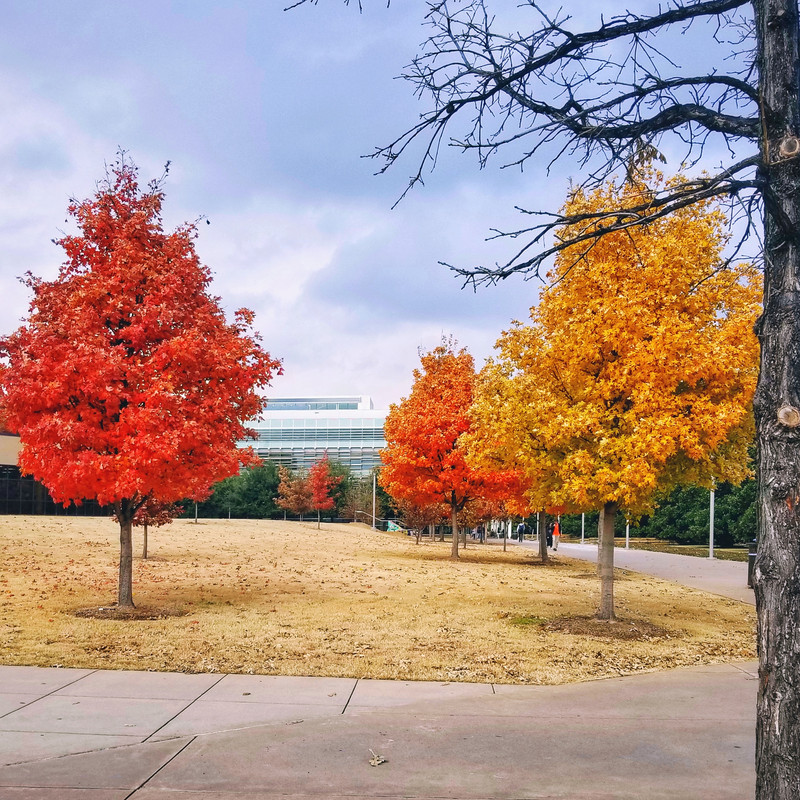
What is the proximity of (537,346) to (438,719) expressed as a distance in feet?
24.0

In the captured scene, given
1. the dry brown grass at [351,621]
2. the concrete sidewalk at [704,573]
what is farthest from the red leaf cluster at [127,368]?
the concrete sidewalk at [704,573]

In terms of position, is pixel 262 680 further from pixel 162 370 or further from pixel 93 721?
pixel 162 370

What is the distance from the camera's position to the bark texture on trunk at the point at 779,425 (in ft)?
11.4

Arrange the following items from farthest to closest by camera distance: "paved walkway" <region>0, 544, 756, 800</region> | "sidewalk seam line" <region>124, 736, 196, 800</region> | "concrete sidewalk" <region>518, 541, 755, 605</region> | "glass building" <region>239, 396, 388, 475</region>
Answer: "glass building" <region>239, 396, 388, 475</region> → "concrete sidewalk" <region>518, 541, 755, 605</region> → "paved walkway" <region>0, 544, 756, 800</region> → "sidewalk seam line" <region>124, 736, 196, 800</region>

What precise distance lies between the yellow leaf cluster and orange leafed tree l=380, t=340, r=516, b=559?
13045 mm

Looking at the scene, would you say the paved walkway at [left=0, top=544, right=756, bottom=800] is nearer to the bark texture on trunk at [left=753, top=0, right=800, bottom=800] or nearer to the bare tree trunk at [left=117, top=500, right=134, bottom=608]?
the bark texture on trunk at [left=753, top=0, right=800, bottom=800]

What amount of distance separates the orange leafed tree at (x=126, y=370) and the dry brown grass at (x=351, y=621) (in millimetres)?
2246

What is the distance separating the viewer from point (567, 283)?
1208 centimetres

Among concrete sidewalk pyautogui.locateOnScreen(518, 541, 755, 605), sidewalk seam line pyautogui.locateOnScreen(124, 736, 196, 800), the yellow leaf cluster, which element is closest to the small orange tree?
concrete sidewalk pyautogui.locateOnScreen(518, 541, 755, 605)

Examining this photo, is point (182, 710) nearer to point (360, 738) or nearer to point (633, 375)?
point (360, 738)

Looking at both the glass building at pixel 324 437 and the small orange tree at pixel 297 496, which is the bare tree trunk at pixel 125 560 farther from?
the glass building at pixel 324 437

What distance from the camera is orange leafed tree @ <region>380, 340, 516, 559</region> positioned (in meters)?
26.2

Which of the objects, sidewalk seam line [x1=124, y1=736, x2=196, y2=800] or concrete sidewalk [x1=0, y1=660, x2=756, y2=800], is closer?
Answer: sidewalk seam line [x1=124, y1=736, x2=196, y2=800]

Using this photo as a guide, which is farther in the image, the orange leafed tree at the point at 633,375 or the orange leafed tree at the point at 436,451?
the orange leafed tree at the point at 436,451
